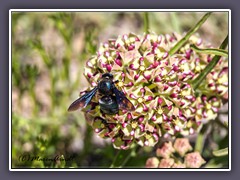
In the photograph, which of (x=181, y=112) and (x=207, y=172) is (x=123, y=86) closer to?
(x=181, y=112)

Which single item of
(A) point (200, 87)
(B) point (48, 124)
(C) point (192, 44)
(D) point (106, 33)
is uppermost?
(D) point (106, 33)

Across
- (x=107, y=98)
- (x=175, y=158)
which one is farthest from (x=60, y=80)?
(x=107, y=98)

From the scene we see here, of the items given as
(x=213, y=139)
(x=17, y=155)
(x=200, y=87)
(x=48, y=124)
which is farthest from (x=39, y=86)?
(x=200, y=87)

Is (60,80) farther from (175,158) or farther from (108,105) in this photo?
(108,105)

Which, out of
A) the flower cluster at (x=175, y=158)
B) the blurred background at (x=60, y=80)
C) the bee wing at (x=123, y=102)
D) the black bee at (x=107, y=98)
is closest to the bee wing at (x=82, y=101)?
the black bee at (x=107, y=98)

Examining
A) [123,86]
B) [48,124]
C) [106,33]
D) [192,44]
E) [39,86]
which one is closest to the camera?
[123,86]

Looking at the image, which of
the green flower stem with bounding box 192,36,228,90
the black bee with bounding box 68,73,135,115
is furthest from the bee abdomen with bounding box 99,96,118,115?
the green flower stem with bounding box 192,36,228,90

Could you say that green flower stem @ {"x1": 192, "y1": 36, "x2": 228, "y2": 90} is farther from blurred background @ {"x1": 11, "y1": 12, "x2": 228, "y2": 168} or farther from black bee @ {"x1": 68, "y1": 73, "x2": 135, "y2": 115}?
blurred background @ {"x1": 11, "y1": 12, "x2": 228, "y2": 168}

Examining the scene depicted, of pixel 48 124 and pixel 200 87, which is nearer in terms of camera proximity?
pixel 200 87
